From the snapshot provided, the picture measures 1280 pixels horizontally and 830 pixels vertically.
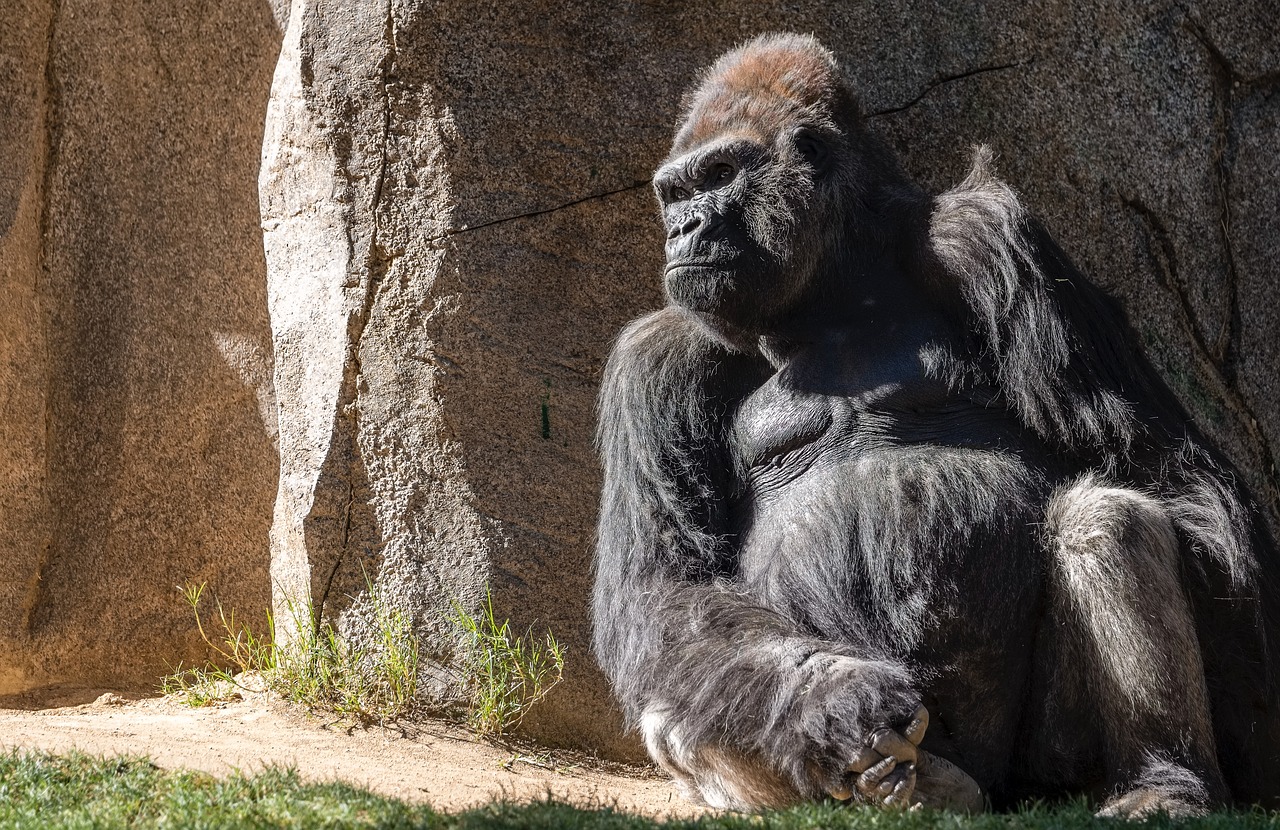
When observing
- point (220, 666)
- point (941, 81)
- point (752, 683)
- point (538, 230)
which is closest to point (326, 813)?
point (752, 683)

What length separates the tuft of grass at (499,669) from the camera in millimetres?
4535

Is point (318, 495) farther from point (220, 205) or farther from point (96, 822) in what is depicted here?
point (220, 205)

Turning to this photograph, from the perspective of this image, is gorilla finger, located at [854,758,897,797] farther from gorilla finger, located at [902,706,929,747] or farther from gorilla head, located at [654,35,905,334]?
gorilla head, located at [654,35,905,334]

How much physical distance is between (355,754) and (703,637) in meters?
1.32

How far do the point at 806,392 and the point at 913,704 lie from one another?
3.19 ft

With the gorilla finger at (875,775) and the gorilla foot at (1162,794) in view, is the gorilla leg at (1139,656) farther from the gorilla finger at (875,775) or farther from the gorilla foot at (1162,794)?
the gorilla finger at (875,775)

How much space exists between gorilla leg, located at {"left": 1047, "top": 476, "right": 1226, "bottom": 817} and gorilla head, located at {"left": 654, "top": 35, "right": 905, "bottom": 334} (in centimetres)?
105

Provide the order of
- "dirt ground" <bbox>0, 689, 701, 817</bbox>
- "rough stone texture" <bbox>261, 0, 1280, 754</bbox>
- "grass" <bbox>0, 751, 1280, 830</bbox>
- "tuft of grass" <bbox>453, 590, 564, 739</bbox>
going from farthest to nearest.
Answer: "rough stone texture" <bbox>261, 0, 1280, 754</bbox> → "tuft of grass" <bbox>453, 590, 564, 739</bbox> → "dirt ground" <bbox>0, 689, 701, 817</bbox> → "grass" <bbox>0, 751, 1280, 830</bbox>

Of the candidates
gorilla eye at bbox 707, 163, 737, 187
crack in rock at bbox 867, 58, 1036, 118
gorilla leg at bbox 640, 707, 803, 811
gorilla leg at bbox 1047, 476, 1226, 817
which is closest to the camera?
gorilla leg at bbox 1047, 476, 1226, 817

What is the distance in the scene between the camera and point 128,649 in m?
6.18

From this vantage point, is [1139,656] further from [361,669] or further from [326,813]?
[361,669]

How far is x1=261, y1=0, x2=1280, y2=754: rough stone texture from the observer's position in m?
4.71

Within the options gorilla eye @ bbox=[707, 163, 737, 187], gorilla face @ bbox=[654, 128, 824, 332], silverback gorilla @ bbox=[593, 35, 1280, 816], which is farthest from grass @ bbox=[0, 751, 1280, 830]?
gorilla eye @ bbox=[707, 163, 737, 187]

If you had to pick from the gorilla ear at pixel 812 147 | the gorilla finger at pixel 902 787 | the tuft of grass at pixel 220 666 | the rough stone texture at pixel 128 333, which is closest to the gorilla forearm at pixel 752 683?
the gorilla finger at pixel 902 787
